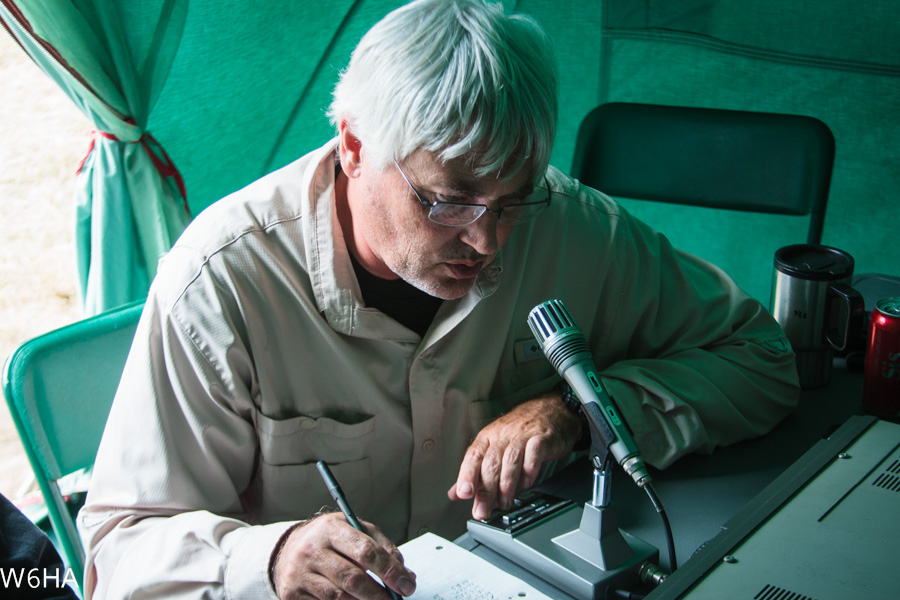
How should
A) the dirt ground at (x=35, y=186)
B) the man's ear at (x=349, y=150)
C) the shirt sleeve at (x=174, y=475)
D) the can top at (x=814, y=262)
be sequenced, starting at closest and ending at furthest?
the shirt sleeve at (x=174, y=475), the man's ear at (x=349, y=150), the can top at (x=814, y=262), the dirt ground at (x=35, y=186)

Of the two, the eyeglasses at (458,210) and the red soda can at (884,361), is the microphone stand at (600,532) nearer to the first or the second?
the eyeglasses at (458,210)

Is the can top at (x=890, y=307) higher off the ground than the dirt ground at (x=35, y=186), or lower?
higher

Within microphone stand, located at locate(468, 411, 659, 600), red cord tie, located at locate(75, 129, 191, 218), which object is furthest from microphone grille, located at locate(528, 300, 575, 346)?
red cord tie, located at locate(75, 129, 191, 218)

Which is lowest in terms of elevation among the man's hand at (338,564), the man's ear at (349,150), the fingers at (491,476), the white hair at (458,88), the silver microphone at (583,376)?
the fingers at (491,476)

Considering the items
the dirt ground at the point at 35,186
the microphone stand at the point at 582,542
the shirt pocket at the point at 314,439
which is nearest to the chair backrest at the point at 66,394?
the shirt pocket at the point at 314,439

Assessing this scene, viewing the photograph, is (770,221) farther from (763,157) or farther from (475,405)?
(475,405)

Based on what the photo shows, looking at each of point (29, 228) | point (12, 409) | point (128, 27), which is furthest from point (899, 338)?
point (29, 228)

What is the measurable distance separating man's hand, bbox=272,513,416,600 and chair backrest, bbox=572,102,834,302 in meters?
1.39

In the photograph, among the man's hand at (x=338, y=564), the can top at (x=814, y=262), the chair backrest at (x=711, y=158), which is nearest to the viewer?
the man's hand at (x=338, y=564)

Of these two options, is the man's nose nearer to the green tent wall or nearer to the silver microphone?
the silver microphone

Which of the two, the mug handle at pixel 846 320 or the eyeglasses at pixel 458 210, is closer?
the eyeglasses at pixel 458 210

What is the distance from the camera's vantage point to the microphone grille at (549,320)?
0.94m

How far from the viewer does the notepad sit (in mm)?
925

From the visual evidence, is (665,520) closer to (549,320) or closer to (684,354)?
(549,320)
